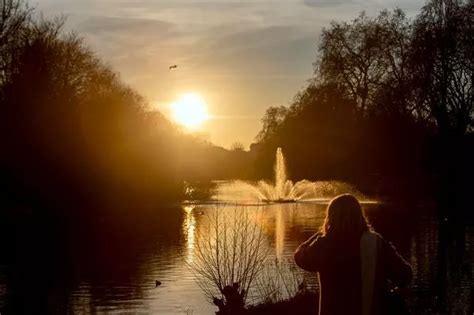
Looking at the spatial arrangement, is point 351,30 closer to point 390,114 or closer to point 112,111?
point 390,114

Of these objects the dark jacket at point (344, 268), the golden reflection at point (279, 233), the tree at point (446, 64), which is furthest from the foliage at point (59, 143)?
the dark jacket at point (344, 268)

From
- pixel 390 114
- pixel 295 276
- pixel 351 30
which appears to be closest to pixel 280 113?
pixel 351 30

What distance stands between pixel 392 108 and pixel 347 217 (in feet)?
203

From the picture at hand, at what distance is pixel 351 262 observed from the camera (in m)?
6.80

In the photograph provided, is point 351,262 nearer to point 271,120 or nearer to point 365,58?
point 365,58

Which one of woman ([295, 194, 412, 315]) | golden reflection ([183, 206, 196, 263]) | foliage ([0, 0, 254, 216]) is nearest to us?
woman ([295, 194, 412, 315])

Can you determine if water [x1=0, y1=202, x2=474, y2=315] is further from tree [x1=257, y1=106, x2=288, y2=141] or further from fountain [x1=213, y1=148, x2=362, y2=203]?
tree [x1=257, y1=106, x2=288, y2=141]

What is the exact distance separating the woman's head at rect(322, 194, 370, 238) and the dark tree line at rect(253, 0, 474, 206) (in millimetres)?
52598

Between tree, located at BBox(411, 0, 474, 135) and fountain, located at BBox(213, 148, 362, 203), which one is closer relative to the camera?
tree, located at BBox(411, 0, 474, 135)

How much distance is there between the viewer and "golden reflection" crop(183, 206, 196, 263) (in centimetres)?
3037

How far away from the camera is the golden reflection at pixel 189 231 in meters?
30.4

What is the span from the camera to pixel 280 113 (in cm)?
11931

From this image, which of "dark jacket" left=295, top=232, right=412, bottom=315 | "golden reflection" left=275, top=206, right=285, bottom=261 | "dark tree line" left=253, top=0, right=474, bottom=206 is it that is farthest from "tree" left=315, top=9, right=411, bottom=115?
"dark jacket" left=295, top=232, right=412, bottom=315

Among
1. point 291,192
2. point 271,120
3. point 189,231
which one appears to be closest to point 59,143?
point 189,231
